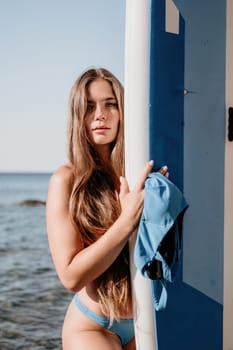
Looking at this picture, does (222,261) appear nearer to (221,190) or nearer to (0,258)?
(221,190)

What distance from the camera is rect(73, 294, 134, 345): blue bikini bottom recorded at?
6.53 feet

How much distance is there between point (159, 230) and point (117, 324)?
1.62 ft

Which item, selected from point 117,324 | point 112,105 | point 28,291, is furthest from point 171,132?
point 28,291

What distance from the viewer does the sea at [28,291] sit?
690cm

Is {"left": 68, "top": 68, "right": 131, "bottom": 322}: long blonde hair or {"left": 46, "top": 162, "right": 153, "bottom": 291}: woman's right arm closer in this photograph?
{"left": 46, "top": 162, "right": 153, "bottom": 291}: woman's right arm

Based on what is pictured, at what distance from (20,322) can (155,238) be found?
20.1 feet

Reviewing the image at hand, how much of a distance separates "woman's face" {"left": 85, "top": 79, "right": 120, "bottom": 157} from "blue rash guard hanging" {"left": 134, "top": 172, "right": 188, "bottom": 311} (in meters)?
0.31

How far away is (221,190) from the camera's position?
7.02 ft

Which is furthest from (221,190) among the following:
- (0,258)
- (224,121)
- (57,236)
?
(0,258)

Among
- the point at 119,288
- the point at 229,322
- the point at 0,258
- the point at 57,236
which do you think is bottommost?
the point at 0,258

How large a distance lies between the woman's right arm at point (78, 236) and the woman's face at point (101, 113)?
0.57 feet

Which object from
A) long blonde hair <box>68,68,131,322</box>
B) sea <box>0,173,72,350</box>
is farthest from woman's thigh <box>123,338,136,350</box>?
sea <box>0,173,72,350</box>

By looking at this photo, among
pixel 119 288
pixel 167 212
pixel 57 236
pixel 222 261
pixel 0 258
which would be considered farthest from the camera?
pixel 0 258

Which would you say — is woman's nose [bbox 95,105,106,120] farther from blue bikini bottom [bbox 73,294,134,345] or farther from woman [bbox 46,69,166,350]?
blue bikini bottom [bbox 73,294,134,345]
